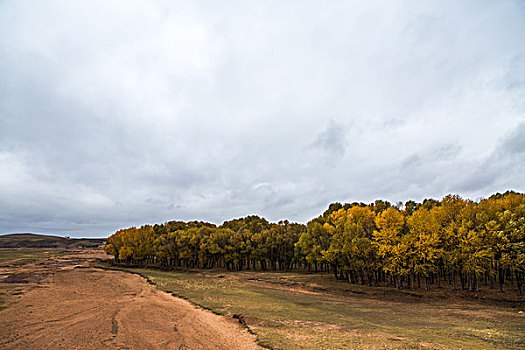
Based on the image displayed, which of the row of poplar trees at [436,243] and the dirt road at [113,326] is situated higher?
the row of poplar trees at [436,243]

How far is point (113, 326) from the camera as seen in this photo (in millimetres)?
19438

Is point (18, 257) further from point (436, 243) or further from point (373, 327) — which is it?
point (436, 243)

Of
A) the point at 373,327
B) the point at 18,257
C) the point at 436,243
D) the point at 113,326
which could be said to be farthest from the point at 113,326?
the point at 18,257

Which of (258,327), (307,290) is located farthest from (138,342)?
(307,290)

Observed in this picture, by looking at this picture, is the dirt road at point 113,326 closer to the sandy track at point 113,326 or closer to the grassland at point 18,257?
the sandy track at point 113,326

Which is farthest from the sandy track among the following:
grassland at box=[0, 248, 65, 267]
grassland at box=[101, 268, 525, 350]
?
grassland at box=[0, 248, 65, 267]

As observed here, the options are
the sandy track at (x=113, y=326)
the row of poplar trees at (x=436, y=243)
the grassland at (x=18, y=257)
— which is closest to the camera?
the sandy track at (x=113, y=326)

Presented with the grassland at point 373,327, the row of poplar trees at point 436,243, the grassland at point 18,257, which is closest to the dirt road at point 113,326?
the grassland at point 373,327

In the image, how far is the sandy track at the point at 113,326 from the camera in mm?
16312

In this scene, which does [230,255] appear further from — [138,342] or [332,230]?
[138,342]

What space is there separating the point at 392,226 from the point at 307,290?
62.8ft

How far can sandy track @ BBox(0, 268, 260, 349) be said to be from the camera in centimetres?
1631

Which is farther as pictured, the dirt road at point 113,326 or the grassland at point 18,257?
the grassland at point 18,257

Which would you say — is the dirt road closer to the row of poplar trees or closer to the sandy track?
the sandy track
